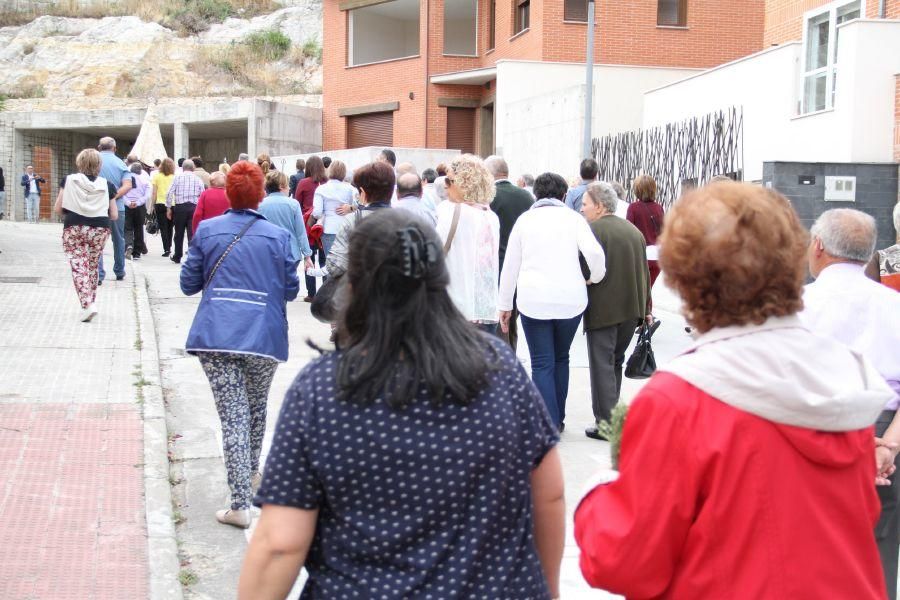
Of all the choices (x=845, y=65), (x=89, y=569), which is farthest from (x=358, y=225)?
(x=845, y=65)

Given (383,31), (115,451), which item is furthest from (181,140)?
(115,451)

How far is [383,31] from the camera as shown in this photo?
36.3 metres

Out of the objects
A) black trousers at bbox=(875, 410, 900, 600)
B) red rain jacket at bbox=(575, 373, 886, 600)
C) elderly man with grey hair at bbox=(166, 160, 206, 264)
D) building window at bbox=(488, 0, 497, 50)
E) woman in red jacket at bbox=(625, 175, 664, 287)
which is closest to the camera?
red rain jacket at bbox=(575, 373, 886, 600)

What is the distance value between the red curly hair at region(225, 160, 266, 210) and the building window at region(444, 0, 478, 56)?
1151 inches

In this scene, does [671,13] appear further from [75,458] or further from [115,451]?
[75,458]

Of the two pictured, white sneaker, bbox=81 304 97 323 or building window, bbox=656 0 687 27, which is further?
building window, bbox=656 0 687 27

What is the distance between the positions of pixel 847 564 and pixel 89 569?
143 inches

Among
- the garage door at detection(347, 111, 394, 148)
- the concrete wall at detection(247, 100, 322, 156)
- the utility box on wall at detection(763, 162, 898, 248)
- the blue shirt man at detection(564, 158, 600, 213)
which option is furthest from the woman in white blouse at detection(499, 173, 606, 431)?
the garage door at detection(347, 111, 394, 148)

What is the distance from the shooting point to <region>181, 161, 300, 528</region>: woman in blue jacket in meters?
5.32

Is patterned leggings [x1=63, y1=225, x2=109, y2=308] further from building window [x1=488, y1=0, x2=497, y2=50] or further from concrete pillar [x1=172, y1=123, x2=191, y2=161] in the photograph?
concrete pillar [x1=172, y1=123, x2=191, y2=161]

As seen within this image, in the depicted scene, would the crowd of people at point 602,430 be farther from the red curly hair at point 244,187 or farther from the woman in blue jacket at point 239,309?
the red curly hair at point 244,187

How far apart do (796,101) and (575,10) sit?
12278 millimetres

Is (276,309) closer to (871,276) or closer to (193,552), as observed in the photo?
(193,552)

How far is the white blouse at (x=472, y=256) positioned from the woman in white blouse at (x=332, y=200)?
476 cm
